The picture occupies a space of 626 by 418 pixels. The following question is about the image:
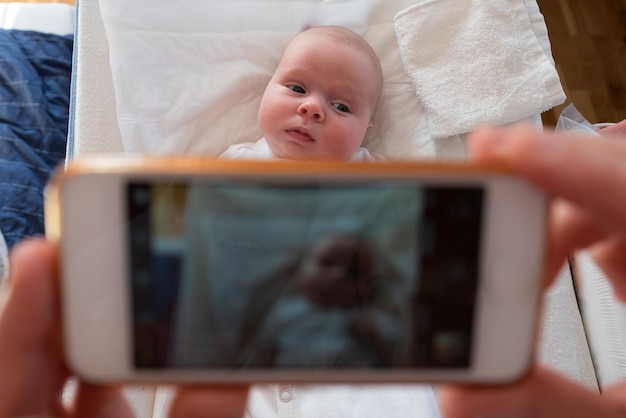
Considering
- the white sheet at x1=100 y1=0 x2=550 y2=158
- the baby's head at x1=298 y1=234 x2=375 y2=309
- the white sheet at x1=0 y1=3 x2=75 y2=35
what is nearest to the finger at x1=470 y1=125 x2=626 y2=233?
the baby's head at x1=298 y1=234 x2=375 y2=309

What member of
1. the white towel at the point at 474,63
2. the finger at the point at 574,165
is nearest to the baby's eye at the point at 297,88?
the white towel at the point at 474,63

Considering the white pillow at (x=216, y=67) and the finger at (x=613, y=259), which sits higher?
the finger at (x=613, y=259)

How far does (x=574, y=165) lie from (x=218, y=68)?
0.73 metres

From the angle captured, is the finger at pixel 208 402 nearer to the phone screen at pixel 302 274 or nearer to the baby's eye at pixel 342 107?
the phone screen at pixel 302 274

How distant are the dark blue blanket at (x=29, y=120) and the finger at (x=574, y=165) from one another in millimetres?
870

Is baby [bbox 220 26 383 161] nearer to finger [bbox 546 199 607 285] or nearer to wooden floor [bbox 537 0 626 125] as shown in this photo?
finger [bbox 546 199 607 285]

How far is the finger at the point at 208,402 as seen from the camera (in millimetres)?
497

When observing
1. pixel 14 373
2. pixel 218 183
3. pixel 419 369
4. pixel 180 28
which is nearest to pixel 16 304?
pixel 14 373

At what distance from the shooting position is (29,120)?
1130mm

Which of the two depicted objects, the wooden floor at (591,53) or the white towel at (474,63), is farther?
the wooden floor at (591,53)

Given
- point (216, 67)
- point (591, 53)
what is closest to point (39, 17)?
point (216, 67)

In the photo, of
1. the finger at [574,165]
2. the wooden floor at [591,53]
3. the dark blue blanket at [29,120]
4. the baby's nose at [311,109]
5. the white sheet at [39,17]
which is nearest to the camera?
the finger at [574,165]

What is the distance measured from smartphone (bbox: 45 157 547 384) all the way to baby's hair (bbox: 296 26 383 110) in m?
0.59

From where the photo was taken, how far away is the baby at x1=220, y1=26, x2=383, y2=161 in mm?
960
